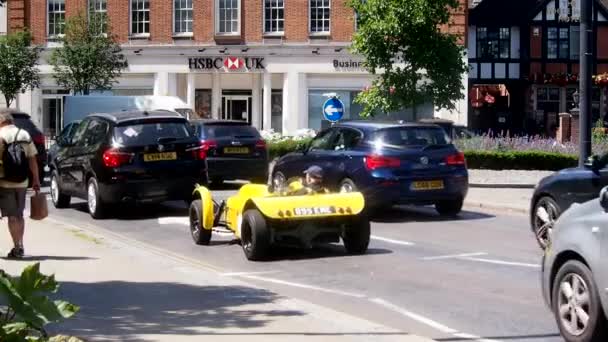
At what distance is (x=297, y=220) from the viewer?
1217cm

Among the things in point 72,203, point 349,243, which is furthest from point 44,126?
point 349,243

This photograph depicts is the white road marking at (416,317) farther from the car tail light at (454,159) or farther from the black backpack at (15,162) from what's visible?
the car tail light at (454,159)

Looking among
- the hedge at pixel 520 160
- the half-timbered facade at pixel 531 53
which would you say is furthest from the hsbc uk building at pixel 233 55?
the hedge at pixel 520 160

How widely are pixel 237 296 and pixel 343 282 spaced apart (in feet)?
5.75

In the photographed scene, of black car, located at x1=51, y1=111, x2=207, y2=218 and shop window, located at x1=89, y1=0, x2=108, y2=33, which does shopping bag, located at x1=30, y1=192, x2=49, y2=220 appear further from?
shop window, located at x1=89, y1=0, x2=108, y2=33

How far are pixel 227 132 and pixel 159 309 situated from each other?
1480 cm

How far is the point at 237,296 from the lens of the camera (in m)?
9.41

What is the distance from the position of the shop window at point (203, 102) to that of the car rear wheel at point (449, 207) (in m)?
29.3

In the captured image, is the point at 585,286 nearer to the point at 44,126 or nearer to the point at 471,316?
the point at 471,316

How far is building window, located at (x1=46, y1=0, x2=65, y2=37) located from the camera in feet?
154

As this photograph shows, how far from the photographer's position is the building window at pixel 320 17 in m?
44.8

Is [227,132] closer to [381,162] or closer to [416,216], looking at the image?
[416,216]

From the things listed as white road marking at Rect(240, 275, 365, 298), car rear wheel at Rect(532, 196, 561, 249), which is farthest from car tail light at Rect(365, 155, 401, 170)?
white road marking at Rect(240, 275, 365, 298)

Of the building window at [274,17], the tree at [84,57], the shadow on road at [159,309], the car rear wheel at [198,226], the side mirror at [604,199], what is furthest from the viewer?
the building window at [274,17]
